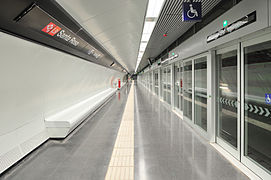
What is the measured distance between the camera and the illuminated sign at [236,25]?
7.61 feet

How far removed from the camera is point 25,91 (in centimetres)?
335

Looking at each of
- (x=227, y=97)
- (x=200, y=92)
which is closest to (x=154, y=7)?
(x=227, y=97)

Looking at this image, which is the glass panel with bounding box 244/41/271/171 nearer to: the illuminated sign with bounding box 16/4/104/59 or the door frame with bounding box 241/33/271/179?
the door frame with bounding box 241/33/271/179

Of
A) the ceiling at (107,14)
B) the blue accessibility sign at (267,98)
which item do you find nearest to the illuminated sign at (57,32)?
the ceiling at (107,14)

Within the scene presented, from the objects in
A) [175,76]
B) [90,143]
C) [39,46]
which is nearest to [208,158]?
[90,143]

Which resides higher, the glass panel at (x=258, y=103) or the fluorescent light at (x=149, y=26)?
the fluorescent light at (x=149, y=26)

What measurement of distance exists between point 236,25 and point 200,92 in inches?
89.9

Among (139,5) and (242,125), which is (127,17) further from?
(242,125)

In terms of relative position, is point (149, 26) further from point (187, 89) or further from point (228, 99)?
point (228, 99)

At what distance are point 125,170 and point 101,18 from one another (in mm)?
3230

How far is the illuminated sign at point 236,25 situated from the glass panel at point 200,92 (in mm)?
1029

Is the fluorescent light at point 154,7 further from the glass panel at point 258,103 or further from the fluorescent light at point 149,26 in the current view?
the glass panel at point 258,103

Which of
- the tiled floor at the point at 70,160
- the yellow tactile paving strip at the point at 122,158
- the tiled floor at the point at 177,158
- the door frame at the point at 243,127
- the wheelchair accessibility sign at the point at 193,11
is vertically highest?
the wheelchair accessibility sign at the point at 193,11

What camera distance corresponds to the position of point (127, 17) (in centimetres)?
380
